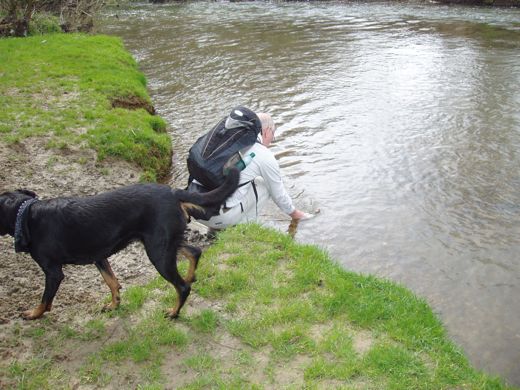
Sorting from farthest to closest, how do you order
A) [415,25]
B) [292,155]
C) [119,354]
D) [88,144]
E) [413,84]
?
1. [415,25]
2. [413,84]
3. [292,155]
4. [88,144]
5. [119,354]

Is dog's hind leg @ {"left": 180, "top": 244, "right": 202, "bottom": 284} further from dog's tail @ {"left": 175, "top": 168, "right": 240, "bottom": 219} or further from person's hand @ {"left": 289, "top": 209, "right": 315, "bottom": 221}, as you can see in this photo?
person's hand @ {"left": 289, "top": 209, "right": 315, "bottom": 221}

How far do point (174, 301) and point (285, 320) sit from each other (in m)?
1.22

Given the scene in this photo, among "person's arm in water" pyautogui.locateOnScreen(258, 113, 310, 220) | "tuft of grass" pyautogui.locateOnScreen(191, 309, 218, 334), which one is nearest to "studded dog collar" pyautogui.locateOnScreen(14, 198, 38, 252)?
"tuft of grass" pyautogui.locateOnScreen(191, 309, 218, 334)

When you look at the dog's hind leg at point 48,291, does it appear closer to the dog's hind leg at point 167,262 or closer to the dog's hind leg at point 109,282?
the dog's hind leg at point 109,282

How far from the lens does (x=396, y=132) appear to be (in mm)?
10320

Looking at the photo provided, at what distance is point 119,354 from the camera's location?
13.8 ft

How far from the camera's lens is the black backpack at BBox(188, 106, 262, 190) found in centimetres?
591

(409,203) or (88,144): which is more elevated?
(88,144)

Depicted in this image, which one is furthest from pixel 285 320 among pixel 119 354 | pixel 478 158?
pixel 478 158

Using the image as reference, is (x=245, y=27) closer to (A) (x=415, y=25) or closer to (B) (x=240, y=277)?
(A) (x=415, y=25)

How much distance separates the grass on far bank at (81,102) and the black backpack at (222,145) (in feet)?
7.19

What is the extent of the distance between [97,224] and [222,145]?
86.9 inches

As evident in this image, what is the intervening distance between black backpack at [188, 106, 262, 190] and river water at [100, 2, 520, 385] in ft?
5.40

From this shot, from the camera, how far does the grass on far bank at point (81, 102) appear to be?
8.51m
